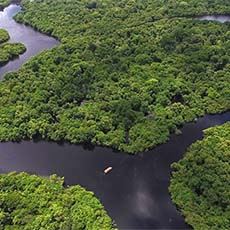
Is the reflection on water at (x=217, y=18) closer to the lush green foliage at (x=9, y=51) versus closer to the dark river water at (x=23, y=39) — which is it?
the dark river water at (x=23, y=39)

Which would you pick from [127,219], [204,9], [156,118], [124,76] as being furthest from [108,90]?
[204,9]

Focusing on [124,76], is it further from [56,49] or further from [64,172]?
[64,172]

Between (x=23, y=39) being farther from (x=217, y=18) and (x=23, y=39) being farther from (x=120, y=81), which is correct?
(x=217, y=18)

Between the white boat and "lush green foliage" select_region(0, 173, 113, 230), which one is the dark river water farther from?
the white boat

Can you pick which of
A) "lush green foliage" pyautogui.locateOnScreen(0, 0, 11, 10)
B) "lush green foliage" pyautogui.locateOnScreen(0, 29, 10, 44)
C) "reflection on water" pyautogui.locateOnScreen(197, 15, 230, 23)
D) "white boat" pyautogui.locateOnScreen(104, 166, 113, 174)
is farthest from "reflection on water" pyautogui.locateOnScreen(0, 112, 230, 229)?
"lush green foliage" pyautogui.locateOnScreen(0, 0, 11, 10)

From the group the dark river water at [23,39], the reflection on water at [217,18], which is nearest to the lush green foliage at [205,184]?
the dark river water at [23,39]

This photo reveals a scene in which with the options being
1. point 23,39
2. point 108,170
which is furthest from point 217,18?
point 108,170
